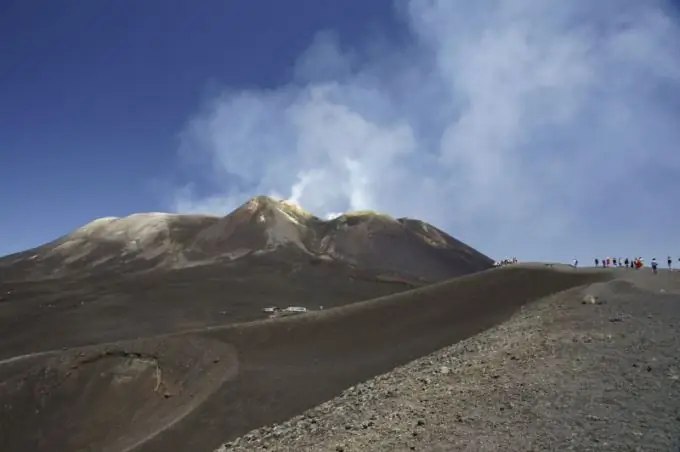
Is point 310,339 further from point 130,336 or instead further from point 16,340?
point 16,340

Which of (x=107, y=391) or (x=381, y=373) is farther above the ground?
(x=381, y=373)

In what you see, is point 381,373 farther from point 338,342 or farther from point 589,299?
point 589,299

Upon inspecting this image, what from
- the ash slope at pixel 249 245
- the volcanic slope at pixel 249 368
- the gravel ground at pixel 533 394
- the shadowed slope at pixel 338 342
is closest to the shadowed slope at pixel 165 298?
the ash slope at pixel 249 245

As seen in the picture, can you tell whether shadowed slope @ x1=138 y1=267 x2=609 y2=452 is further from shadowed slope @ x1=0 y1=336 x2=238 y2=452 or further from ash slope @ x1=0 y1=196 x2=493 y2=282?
ash slope @ x1=0 y1=196 x2=493 y2=282

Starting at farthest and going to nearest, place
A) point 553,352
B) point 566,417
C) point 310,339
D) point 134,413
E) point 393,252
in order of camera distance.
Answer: point 393,252 → point 310,339 → point 134,413 → point 553,352 → point 566,417

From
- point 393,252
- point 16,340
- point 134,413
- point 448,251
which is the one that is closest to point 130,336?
point 16,340

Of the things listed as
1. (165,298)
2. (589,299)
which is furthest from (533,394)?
(165,298)
